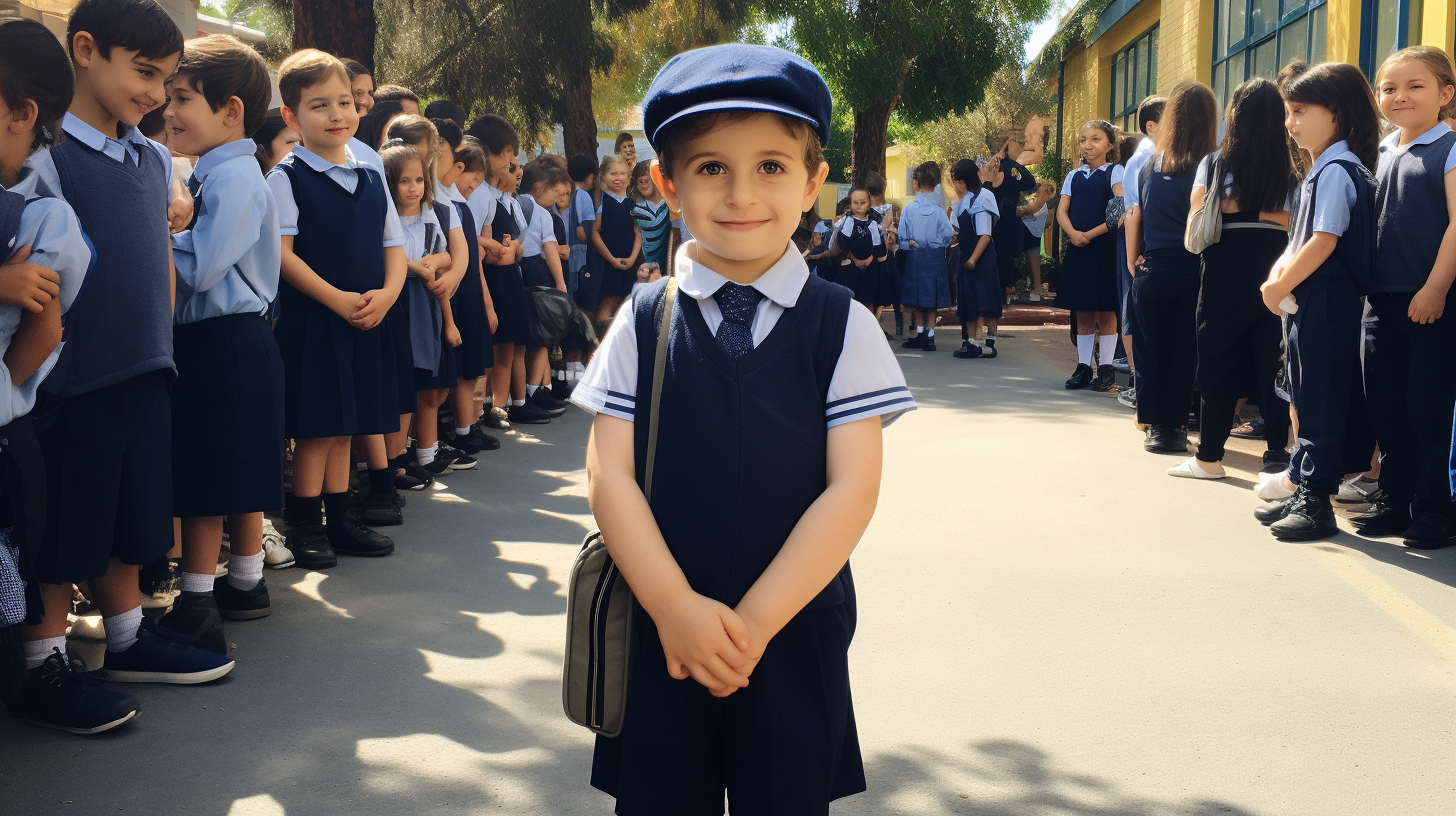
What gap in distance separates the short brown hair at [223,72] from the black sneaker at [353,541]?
5.62 ft

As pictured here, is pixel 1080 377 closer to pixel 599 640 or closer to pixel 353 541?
pixel 353 541

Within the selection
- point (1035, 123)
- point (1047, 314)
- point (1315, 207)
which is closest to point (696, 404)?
point (1315, 207)

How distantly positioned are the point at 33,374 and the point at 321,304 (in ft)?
5.98

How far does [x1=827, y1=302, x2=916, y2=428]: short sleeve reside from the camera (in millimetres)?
1961

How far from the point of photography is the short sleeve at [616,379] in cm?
199

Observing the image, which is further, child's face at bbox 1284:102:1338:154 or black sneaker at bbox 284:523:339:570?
child's face at bbox 1284:102:1338:154

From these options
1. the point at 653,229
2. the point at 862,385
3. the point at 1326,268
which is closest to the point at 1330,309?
the point at 1326,268

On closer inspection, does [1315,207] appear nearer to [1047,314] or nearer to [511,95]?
[1047,314]

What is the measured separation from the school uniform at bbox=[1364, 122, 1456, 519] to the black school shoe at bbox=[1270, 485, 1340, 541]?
14.0 inches

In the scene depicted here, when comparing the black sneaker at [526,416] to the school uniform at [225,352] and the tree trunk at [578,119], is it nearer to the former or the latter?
the school uniform at [225,352]

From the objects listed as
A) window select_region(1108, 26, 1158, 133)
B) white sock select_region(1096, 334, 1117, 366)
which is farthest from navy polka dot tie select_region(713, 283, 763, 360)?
window select_region(1108, 26, 1158, 133)

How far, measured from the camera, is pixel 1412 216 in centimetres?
506

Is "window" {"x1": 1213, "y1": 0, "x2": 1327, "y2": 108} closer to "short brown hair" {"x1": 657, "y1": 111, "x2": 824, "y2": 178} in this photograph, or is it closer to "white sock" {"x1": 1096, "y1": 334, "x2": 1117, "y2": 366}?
"white sock" {"x1": 1096, "y1": 334, "x2": 1117, "y2": 366}

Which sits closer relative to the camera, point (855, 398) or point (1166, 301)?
point (855, 398)
